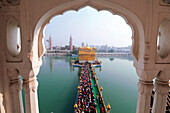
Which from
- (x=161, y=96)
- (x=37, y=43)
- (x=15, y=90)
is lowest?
(x=161, y=96)

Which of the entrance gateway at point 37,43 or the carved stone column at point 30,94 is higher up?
the entrance gateway at point 37,43

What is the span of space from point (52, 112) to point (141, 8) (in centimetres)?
519

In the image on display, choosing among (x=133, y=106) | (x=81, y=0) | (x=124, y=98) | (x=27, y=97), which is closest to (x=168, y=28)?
(x=81, y=0)

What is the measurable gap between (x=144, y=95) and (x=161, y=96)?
0.32 m

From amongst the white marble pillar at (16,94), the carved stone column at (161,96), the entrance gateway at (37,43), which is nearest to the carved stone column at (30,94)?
the entrance gateway at (37,43)

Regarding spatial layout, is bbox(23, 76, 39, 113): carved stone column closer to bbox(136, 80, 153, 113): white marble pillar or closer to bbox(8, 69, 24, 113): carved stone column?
bbox(8, 69, 24, 113): carved stone column

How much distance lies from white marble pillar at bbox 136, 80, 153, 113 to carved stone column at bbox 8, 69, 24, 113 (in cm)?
198

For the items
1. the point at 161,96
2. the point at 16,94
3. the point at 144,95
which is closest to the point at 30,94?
the point at 16,94

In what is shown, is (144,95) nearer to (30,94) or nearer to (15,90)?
(30,94)

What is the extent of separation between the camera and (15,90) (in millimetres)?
1398

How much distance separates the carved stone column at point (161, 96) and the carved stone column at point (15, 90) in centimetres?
227

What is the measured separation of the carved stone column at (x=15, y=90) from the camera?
136 centimetres

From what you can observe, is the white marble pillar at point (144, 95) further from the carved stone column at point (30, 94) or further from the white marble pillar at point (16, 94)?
the white marble pillar at point (16, 94)

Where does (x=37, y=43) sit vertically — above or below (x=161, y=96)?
above
